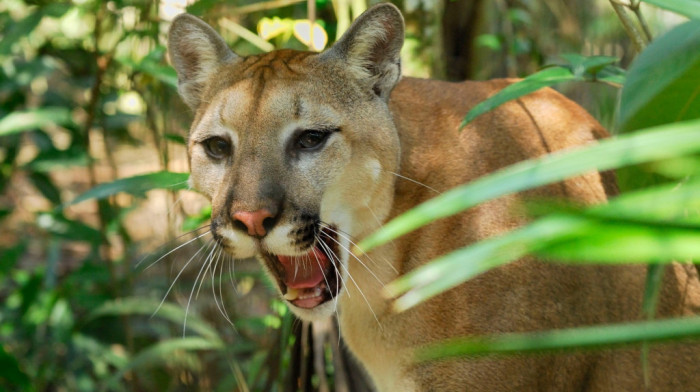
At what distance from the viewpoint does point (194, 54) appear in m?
3.04

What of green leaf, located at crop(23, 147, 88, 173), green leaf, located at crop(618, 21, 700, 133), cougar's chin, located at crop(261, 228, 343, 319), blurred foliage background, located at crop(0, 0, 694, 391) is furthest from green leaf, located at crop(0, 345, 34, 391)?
green leaf, located at crop(618, 21, 700, 133)

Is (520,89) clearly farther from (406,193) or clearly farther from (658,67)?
(658,67)

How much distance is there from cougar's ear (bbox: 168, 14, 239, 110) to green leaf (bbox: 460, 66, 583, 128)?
1.22 meters

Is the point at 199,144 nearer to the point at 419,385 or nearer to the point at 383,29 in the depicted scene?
the point at 383,29

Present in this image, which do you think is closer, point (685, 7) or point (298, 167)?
point (685, 7)

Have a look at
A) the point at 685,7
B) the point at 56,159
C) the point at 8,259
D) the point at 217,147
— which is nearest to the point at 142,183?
the point at 217,147

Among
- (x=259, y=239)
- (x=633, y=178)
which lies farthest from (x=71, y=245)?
(x=633, y=178)

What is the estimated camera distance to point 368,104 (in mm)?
2742

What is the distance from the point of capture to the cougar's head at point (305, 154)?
238cm

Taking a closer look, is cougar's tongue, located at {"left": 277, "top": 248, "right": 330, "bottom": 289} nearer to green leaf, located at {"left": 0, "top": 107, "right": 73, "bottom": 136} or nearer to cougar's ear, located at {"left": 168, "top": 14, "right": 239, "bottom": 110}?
cougar's ear, located at {"left": 168, "top": 14, "right": 239, "bottom": 110}

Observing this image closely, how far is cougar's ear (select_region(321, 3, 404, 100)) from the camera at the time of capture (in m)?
2.74

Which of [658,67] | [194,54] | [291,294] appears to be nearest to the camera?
[658,67]

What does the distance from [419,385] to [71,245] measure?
5364 millimetres

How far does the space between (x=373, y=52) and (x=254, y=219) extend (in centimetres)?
85
